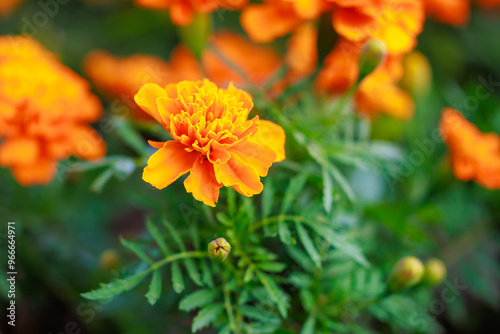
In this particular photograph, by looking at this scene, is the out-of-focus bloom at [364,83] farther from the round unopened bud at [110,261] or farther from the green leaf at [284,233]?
the round unopened bud at [110,261]

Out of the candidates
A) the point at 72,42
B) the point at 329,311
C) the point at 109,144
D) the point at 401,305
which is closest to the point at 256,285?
the point at 329,311

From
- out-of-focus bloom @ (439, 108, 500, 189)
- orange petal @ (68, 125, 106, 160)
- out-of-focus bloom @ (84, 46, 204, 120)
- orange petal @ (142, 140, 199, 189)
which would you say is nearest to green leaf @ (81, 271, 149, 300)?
orange petal @ (142, 140, 199, 189)

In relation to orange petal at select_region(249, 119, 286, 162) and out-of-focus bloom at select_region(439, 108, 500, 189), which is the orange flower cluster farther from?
orange petal at select_region(249, 119, 286, 162)

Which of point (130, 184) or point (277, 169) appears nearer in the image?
point (277, 169)

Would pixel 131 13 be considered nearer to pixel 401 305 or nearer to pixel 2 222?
pixel 2 222

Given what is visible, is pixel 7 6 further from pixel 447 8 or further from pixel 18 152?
pixel 447 8

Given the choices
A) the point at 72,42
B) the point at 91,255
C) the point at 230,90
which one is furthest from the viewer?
the point at 72,42

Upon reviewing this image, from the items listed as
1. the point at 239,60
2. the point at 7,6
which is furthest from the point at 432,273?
the point at 7,6

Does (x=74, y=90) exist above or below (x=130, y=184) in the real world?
above
